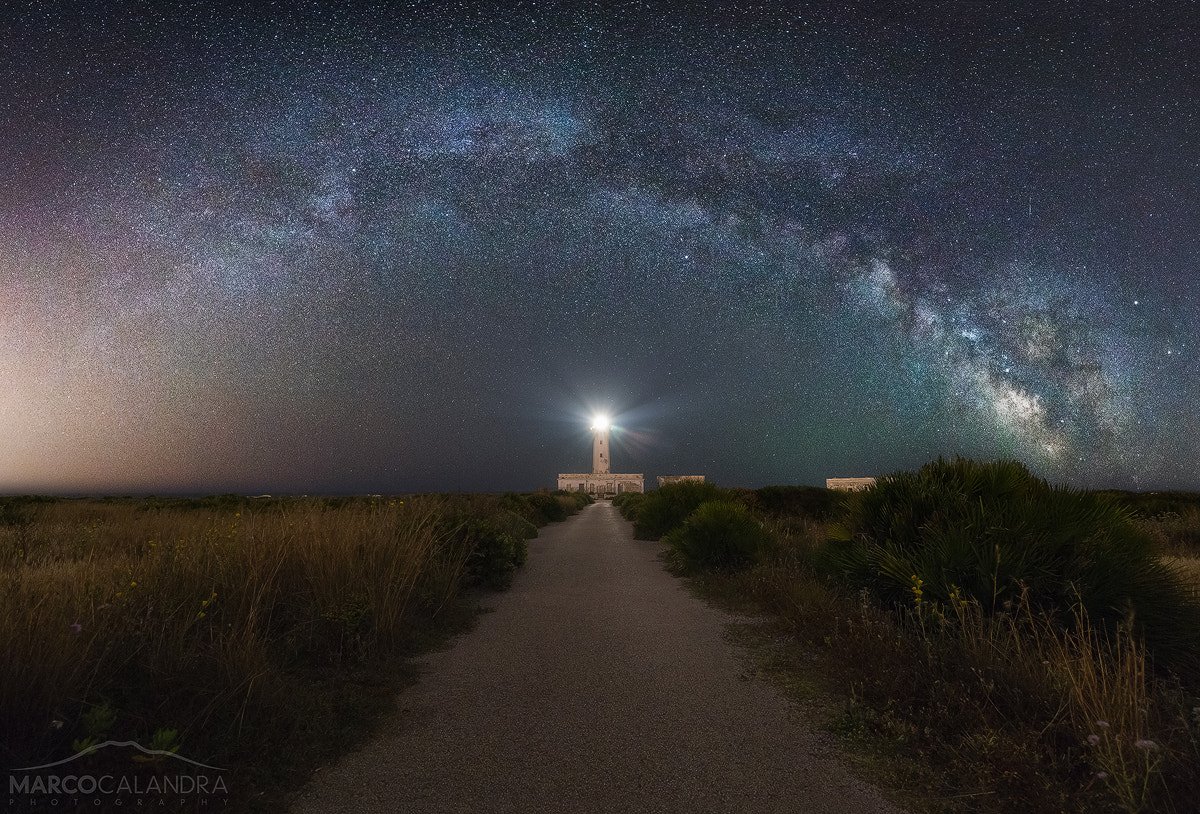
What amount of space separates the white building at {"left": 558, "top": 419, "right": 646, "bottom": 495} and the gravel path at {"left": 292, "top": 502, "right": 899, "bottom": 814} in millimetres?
125530

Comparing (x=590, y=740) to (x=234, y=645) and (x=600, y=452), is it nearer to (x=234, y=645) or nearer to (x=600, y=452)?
(x=234, y=645)

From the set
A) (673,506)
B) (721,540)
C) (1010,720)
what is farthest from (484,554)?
(673,506)

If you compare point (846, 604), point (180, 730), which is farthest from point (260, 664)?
point (846, 604)

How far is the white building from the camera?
133 m

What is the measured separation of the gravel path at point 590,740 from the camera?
308 centimetres

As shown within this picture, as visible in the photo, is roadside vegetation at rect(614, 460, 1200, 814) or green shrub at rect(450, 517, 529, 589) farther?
green shrub at rect(450, 517, 529, 589)

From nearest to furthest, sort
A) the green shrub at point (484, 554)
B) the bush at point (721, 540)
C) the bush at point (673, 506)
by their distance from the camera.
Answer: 1. the green shrub at point (484, 554)
2. the bush at point (721, 540)
3. the bush at point (673, 506)

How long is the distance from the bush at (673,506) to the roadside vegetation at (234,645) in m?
13.1

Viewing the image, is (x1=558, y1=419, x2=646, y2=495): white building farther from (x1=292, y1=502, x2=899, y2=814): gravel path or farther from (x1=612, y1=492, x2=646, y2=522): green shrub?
(x1=292, y1=502, x2=899, y2=814): gravel path

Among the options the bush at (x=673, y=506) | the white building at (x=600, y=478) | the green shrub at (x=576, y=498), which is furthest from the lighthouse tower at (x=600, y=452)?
the bush at (x=673, y=506)

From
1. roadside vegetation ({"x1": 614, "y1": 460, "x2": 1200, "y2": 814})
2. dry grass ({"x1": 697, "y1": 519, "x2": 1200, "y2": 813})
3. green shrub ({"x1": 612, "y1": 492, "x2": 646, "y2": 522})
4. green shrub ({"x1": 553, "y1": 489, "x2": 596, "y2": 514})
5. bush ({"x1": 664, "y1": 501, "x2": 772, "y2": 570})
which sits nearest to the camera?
dry grass ({"x1": 697, "y1": 519, "x2": 1200, "y2": 813})

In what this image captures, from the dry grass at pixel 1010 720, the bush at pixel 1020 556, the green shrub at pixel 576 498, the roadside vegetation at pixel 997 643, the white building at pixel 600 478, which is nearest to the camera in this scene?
the dry grass at pixel 1010 720

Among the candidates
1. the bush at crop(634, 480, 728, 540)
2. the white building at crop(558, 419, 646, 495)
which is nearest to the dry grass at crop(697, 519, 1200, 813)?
the bush at crop(634, 480, 728, 540)

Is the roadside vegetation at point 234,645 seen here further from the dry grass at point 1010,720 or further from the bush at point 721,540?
the bush at point 721,540
